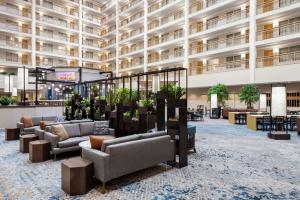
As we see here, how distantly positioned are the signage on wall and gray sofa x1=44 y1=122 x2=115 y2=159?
16718mm

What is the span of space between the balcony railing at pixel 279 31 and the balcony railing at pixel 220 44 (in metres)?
1.24

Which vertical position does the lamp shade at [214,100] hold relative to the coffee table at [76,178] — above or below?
above

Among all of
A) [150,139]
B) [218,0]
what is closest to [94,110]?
[150,139]

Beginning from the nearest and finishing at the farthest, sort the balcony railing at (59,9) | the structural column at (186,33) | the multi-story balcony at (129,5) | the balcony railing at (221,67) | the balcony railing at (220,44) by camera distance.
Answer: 1. the balcony railing at (220,44)
2. the balcony railing at (221,67)
3. the structural column at (186,33)
4. the balcony railing at (59,9)
5. the multi-story balcony at (129,5)

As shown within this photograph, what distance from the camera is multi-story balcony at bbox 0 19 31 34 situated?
24.2m

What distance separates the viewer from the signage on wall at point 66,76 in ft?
73.3

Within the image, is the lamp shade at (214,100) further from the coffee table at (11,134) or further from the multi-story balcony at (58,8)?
the multi-story balcony at (58,8)

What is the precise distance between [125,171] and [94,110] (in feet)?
16.0

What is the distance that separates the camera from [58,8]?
30.0 m

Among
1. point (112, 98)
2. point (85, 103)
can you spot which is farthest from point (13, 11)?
point (112, 98)

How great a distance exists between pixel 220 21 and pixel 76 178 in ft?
68.1

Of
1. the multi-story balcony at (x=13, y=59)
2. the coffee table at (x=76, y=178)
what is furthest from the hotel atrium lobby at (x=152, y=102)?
the multi-story balcony at (x=13, y=59)

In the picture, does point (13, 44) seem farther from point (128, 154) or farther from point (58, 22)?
point (128, 154)

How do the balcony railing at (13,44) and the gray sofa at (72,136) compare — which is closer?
the gray sofa at (72,136)
